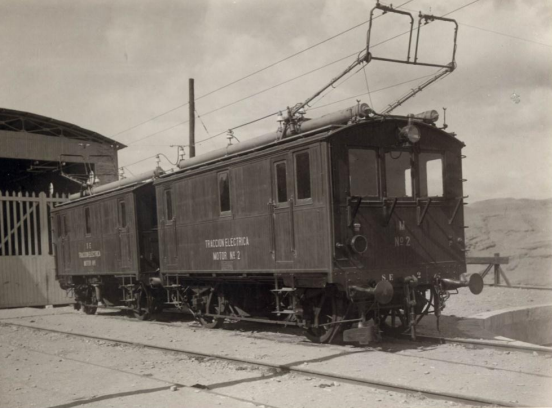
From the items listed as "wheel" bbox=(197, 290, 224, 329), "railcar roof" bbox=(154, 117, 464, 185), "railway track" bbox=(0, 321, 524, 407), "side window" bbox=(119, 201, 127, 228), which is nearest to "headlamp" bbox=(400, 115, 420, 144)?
"railcar roof" bbox=(154, 117, 464, 185)

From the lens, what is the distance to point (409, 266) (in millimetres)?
10031

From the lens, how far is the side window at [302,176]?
989 centimetres

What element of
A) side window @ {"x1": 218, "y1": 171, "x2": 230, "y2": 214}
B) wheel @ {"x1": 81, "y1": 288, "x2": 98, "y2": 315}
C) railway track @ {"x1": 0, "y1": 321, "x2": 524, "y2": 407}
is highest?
side window @ {"x1": 218, "y1": 171, "x2": 230, "y2": 214}

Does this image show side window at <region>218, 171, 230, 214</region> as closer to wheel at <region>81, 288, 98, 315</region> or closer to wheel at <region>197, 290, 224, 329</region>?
wheel at <region>197, 290, 224, 329</region>

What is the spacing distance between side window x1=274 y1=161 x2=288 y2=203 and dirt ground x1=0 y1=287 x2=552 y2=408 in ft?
8.30

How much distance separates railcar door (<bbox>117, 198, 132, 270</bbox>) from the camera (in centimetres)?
1617

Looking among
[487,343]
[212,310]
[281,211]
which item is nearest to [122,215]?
[212,310]

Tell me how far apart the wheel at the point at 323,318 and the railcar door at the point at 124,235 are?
284 inches

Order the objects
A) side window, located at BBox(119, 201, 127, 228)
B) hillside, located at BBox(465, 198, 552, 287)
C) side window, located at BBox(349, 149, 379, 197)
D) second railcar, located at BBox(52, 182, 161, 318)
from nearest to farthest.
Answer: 1. side window, located at BBox(349, 149, 379, 197)
2. second railcar, located at BBox(52, 182, 161, 318)
3. side window, located at BBox(119, 201, 127, 228)
4. hillside, located at BBox(465, 198, 552, 287)

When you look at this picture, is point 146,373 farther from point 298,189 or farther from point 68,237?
point 68,237

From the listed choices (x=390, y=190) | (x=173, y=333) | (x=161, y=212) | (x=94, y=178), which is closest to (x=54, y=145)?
(x=94, y=178)

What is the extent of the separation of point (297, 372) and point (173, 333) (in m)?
5.54

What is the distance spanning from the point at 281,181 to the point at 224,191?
2106mm

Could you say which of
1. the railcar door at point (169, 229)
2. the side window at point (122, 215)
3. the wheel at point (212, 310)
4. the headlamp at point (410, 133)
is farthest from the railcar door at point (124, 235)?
the headlamp at point (410, 133)
